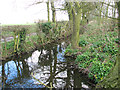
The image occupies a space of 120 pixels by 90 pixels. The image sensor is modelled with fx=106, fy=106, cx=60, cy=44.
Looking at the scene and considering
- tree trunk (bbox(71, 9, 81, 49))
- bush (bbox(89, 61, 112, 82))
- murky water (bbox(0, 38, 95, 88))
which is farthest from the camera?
tree trunk (bbox(71, 9, 81, 49))

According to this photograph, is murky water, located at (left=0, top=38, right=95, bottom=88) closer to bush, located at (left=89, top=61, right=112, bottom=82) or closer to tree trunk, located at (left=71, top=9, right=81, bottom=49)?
bush, located at (left=89, top=61, right=112, bottom=82)

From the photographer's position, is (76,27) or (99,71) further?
(76,27)

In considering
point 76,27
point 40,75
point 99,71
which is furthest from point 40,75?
Answer: point 76,27

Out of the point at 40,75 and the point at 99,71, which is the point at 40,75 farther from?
the point at 99,71

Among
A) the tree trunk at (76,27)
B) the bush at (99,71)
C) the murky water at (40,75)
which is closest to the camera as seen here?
the bush at (99,71)

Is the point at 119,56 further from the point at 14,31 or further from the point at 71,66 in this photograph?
the point at 14,31

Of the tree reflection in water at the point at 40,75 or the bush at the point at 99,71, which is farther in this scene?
the tree reflection in water at the point at 40,75

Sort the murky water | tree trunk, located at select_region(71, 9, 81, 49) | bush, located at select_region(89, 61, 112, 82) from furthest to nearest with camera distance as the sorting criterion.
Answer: tree trunk, located at select_region(71, 9, 81, 49)
the murky water
bush, located at select_region(89, 61, 112, 82)

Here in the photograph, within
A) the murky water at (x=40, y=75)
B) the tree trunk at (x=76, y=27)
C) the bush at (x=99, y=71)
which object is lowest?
the murky water at (x=40, y=75)

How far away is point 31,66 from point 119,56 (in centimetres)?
560

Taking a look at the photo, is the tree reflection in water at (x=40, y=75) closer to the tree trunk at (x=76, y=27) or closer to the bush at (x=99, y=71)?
the bush at (x=99, y=71)

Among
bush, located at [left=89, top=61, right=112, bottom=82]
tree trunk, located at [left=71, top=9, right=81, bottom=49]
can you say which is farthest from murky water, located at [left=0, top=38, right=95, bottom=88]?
tree trunk, located at [left=71, top=9, right=81, bottom=49]

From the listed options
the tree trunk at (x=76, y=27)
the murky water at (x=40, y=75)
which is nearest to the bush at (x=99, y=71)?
the murky water at (x=40, y=75)

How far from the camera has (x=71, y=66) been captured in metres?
6.62
